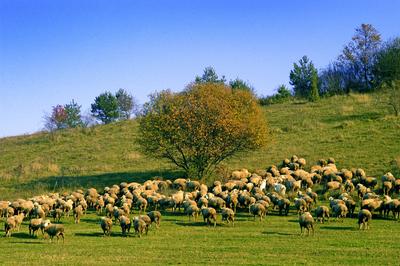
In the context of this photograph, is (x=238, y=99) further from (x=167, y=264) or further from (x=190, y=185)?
(x=167, y=264)

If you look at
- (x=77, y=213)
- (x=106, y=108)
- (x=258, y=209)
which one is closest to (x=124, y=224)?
(x=77, y=213)

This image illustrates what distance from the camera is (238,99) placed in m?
46.7

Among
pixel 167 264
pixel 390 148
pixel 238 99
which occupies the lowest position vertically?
pixel 167 264

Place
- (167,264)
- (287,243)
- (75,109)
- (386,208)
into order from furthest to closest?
(75,109) < (386,208) < (287,243) < (167,264)

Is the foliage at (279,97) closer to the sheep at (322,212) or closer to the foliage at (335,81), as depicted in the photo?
the foliage at (335,81)

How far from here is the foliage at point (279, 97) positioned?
8496 cm

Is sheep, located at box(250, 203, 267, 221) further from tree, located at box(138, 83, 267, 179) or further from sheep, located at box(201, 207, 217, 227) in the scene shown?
tree, located at box(138, 83, 267, 179)

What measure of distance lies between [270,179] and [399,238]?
14.9 m

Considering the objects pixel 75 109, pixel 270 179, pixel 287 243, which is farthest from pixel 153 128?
pixel 75 109

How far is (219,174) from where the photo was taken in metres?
44.5

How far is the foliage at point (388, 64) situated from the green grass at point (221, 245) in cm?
5754

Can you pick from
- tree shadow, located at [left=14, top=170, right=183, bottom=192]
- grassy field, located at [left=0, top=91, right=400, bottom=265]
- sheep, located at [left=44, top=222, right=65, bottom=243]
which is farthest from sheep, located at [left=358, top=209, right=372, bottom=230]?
tree shadow, located at [left=14, top=170, right=183, bottom=192]

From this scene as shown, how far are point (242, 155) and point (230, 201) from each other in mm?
18032

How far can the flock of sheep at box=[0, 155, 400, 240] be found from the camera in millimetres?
27375
